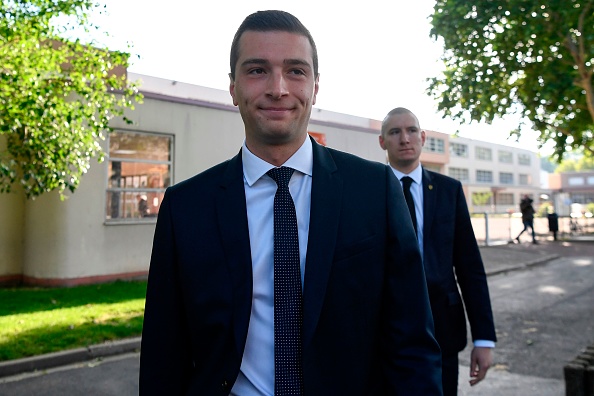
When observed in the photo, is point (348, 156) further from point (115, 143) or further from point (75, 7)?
point (115, 143)

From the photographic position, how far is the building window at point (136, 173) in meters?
12.3

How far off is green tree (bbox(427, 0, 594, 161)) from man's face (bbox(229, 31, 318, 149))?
45.9ft

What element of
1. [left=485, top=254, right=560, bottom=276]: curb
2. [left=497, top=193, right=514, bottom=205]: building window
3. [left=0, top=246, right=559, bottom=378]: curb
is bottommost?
[left=0, top=246, right=559, bottom=378]: curb

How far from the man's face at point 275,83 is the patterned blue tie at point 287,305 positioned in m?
0.29

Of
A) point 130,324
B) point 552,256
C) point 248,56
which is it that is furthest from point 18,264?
point 552,256

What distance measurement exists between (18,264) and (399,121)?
11.4m

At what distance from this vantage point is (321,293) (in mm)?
1570

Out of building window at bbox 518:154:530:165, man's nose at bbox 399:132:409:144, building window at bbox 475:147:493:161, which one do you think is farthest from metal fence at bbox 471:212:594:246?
building window at bbox 518:154:530:165

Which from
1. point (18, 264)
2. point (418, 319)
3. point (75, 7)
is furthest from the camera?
point (18, 264)

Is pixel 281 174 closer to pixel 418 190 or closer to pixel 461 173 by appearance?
pixel 418 190

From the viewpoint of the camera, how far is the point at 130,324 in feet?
25.2

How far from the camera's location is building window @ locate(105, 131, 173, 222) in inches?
484

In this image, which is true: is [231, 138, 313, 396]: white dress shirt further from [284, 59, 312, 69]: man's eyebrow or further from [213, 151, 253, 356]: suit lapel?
[284, 59, 312, 69]: man's eyebrow

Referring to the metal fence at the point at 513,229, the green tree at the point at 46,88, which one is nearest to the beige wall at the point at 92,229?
the green tree at the point at 46,88
